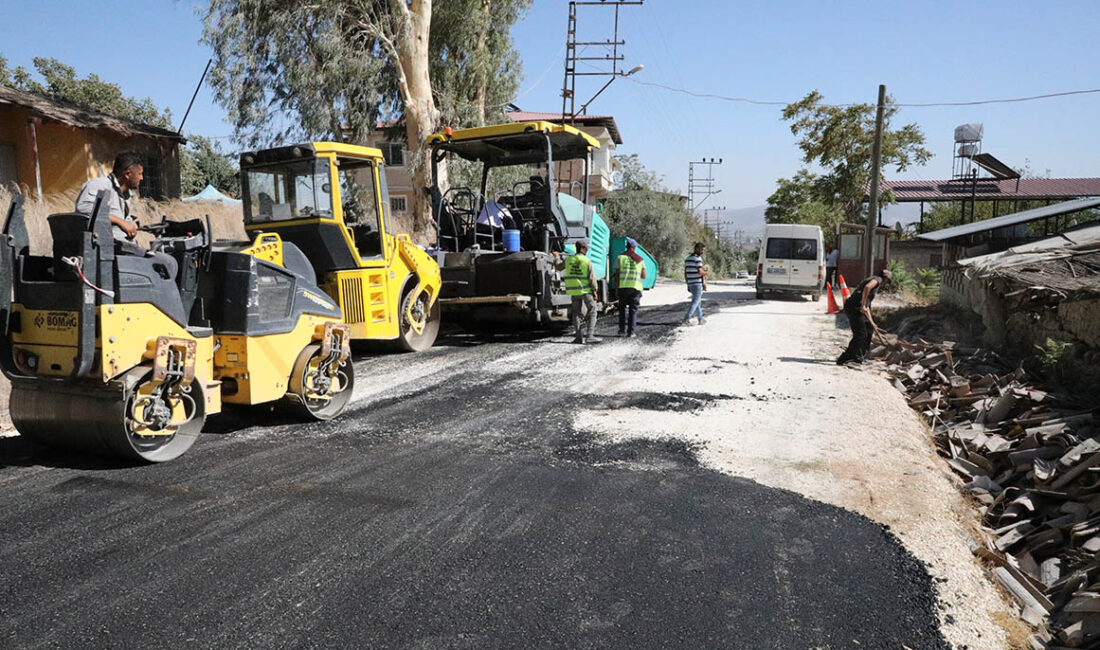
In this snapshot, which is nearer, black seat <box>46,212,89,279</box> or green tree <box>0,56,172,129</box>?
black seat <box>46,212,89,279</box>

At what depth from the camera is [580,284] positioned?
1114 centimetres

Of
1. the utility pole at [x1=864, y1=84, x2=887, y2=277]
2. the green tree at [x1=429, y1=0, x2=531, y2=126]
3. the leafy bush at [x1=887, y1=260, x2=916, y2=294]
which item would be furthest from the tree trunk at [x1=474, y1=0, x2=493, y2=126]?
the leafy bush at [x1=887, y1=260, x2=916, y2=294]

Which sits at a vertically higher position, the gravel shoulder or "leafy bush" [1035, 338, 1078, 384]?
"leafy bush" [1035, 338, 1078, 384]

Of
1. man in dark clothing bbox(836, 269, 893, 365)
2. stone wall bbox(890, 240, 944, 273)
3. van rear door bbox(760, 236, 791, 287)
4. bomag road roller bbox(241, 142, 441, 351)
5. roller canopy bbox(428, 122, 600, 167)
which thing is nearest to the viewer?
bomag road roller bbox(241, 142, 441, 351)

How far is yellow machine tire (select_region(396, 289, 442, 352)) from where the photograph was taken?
9734 millimetres

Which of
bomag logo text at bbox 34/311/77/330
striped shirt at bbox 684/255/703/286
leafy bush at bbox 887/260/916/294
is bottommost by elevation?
leafy bush at bbox 887/260/916/294

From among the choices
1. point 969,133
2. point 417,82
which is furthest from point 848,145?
point 417,82

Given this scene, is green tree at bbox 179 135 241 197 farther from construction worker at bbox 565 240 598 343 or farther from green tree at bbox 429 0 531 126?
construction worker at bbox 565 240 598 343

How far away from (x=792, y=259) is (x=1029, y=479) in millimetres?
15781

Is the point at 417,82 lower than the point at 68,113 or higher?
higher

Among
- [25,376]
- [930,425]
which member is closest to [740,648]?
[25,376]

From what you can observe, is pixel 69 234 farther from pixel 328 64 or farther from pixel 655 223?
pixel 655 223

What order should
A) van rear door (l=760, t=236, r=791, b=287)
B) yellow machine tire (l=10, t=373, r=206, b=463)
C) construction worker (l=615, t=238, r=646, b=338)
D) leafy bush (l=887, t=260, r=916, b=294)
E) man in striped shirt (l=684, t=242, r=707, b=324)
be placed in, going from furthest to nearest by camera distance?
leafy bush (l=887, t=260, r=916, b=294)
van rear door (l=760, t=236, r=791, b=287)
man in striped shirt (l=684, t=242, r=707, b=324)
construction worker (l=615, t=238, r=646, b=338)
yellow machine tire (l=10, t=373, r=206, b=463)

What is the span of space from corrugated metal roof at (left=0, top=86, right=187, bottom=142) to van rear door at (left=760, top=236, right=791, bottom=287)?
16855mm
